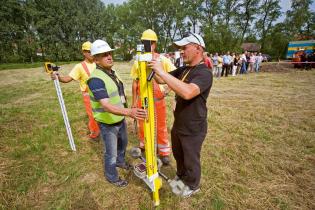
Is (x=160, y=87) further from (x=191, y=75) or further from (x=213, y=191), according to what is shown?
(x=213, y=191)

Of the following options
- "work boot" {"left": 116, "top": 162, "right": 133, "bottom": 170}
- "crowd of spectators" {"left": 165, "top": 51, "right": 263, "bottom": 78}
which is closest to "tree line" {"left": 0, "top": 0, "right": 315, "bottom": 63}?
"crowd of spectators" {"left": 165, "top": 51, "right": 263, "bottom": 78}

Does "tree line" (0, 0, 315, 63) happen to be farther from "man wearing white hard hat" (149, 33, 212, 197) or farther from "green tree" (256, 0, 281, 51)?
"man wearing white hard hat" (149, 33, 212, 197)

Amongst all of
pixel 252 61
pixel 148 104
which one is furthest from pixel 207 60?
pixel 252 61

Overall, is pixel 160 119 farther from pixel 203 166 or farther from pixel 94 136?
pixel 94 136

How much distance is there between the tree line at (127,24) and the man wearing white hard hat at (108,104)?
31.2 meters

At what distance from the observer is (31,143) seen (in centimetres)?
436

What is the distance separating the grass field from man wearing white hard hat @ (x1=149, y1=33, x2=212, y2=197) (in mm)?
699

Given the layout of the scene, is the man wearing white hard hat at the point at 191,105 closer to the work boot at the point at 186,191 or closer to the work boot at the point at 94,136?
the work boot at the point at 186,191

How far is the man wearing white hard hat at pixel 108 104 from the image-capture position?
2.26 meters

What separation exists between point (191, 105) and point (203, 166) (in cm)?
178

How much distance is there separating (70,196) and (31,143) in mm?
2310

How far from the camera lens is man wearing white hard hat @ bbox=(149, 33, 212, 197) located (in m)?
1.96

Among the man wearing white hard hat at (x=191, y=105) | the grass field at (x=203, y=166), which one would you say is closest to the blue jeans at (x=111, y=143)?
the grass field at (x=203, y=166)

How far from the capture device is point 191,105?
7.37 feet
